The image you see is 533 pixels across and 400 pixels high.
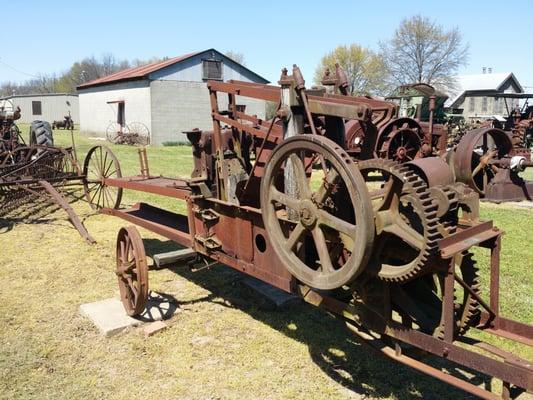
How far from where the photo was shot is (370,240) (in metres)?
2.42

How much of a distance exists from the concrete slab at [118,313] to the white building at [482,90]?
143ft

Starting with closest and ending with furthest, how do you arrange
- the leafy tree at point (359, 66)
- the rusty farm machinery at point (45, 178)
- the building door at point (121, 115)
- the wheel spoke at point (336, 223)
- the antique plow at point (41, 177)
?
the wheel spoke at point (336, 223) < the rusty farm machinery at point (45, 178) < the antique plow at point (41, 177) < the building door at point (121, 115) < the leafy tree at point (359, 66)

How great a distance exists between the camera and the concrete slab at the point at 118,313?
4160mm

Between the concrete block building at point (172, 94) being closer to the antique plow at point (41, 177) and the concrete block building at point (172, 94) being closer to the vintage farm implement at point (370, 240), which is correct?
the antique plow at point (41, 177)

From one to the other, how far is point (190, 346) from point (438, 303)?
1988 millimetres

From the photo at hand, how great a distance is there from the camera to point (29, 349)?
383 cm

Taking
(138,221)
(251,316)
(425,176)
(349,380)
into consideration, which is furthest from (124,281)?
(425,176)

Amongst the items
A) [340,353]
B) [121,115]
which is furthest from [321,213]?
[121,115]

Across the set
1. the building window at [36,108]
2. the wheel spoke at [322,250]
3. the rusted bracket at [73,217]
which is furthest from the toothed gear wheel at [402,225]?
the building window at [36,108]

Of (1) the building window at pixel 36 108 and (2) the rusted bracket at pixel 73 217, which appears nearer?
(2) the rusted bracket at pixel 73 217

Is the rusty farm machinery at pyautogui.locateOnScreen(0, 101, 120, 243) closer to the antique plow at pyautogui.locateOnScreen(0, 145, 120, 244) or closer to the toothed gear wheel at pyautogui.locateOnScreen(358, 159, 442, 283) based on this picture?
the antique plow at pyautogui.locateOnScreen(0, 145, 120, 244)

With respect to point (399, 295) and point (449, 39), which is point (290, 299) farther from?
point (449, 39)

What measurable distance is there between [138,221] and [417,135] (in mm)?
8605

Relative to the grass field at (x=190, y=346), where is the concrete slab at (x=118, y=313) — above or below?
above
